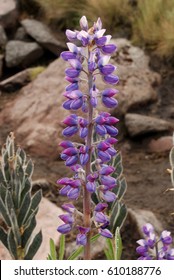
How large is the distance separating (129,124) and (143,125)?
0.15 metres

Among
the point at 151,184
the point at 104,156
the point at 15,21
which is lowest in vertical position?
the point at 151,184

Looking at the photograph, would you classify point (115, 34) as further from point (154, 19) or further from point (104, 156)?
point (104, 156)

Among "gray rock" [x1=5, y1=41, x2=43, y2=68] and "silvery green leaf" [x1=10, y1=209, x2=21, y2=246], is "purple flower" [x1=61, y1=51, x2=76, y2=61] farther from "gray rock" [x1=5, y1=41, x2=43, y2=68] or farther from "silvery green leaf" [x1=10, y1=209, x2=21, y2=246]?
"gray rock" [x1=5, y1=41, x2=43, y2=68]

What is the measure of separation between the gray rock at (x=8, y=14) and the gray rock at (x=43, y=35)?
26 cm

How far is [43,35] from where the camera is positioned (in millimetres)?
9539

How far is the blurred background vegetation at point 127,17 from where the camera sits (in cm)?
813

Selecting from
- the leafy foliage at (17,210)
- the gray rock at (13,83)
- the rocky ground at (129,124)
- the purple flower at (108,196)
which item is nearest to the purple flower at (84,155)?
the purple flower at (108,196)

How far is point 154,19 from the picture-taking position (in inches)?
334

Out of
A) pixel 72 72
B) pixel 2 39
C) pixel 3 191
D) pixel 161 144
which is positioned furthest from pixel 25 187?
pixel 2 39

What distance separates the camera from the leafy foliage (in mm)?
3357

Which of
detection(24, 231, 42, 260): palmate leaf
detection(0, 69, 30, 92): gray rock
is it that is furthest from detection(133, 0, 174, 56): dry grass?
detection(24, 231, 42, 260): palmate leaf

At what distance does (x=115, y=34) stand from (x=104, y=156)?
6654mm

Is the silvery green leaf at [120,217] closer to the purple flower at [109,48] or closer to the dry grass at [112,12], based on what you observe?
the purple flower at [109,48]
